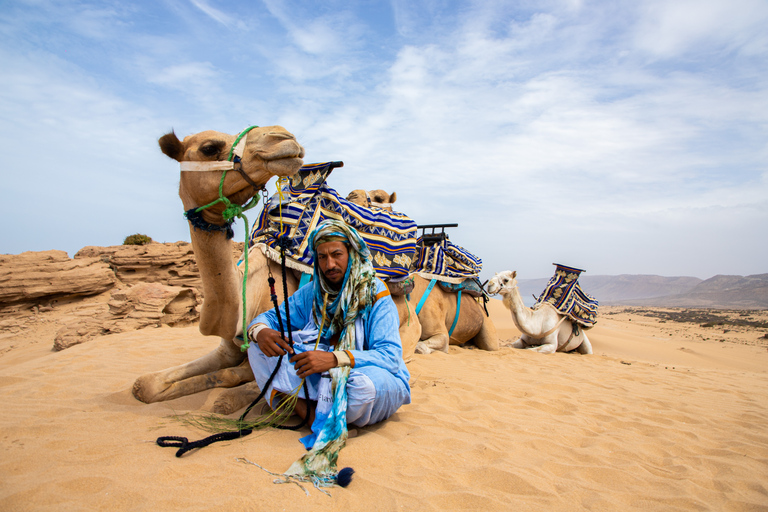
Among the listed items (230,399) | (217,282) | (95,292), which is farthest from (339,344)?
(95,292)

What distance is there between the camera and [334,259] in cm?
285

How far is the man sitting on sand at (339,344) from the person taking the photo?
2.44m

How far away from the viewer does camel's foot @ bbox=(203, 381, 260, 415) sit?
3.05 metres

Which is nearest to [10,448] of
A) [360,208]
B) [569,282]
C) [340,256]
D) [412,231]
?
[340,256]

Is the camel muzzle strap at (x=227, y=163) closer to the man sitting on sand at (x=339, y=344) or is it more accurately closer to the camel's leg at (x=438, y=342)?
the man sitting on sand at (x=339, y=344)

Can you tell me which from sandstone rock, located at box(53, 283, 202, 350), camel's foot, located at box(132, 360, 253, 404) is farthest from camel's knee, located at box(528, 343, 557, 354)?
sandstone rock, located at box(53, 283, 202, 350)

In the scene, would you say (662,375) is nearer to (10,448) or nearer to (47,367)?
(10,448)

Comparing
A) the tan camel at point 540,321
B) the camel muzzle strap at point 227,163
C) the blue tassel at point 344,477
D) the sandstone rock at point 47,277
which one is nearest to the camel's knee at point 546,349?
the tan camel at point 540,321

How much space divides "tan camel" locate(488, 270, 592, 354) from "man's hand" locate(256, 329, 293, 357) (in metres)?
6.08

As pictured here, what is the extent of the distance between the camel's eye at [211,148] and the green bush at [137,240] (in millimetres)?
13642

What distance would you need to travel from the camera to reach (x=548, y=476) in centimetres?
217

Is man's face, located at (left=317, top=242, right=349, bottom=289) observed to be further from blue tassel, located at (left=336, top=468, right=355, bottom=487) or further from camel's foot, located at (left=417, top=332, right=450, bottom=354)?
camel's foot, located at (left=417, top=332, right=450, bottom=354)

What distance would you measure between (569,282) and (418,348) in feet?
12.8

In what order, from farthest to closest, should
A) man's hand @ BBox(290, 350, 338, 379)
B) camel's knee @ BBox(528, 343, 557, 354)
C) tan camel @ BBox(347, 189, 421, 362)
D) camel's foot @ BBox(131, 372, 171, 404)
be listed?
camel's knee @ BBox(528, 343, 557, 354) → tan camel @ BBox(347, 189, 421, 362) → camel's foot @ BBox(131, 372, 171, 404) → man's hand @ BBox(290, 350, 338, 379)
